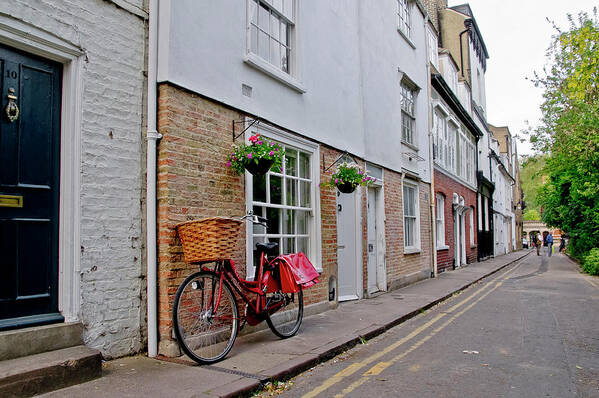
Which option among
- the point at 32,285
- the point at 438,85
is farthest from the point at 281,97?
the point at 438,85

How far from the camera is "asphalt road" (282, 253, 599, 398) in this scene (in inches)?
177

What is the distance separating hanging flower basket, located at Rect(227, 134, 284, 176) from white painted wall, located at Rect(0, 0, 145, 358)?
132 centimetres

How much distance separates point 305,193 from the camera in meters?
8.36

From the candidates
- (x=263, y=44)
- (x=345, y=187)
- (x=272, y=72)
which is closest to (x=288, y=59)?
(x=263, y=44)

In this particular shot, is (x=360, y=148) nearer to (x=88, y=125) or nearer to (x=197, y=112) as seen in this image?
(x=197, y=112)

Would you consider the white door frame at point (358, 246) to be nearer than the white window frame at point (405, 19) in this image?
Yes

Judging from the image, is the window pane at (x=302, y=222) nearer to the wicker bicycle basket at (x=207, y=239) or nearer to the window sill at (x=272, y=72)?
the window sill at (x=272, y=72)

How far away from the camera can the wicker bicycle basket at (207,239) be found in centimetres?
490

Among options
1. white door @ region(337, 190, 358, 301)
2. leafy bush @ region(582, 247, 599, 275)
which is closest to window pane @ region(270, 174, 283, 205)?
white door @ region(337, 190, 358, 301)

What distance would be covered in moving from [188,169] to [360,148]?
575 cm

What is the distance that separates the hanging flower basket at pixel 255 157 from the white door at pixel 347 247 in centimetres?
359

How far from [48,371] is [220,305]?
2.17 meters

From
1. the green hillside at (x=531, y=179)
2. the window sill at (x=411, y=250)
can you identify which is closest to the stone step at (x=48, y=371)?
the window sill at (x=411, y=250)

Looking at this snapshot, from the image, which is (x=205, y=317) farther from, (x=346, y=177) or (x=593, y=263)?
(x=593, y=263)
